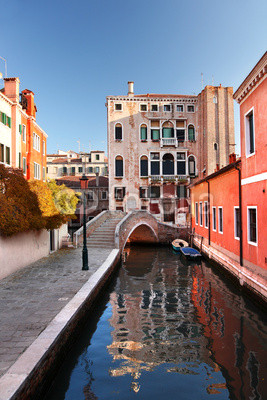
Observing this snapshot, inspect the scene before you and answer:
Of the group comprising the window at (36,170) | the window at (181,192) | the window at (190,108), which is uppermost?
the window at (190,108)

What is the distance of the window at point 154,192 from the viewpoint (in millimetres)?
30422

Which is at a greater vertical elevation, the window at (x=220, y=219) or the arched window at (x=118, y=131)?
the arched window at (x=118, y=131)

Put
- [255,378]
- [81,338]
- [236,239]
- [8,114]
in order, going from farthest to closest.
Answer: [8,114] < [236,239] < [81,338] < [255,378]

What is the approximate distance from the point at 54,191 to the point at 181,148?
19.6 m

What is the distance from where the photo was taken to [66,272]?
9906 mm

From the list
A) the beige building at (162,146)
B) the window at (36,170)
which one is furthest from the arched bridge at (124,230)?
the window at (36,170)

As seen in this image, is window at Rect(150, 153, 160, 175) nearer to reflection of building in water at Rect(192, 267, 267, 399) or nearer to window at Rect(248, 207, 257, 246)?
reflection of building in water at Rect(192, 267, 267, 399)

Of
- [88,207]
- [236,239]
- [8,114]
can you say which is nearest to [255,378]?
[236,239]

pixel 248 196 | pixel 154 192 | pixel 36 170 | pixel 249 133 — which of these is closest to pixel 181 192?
pixel 154 192

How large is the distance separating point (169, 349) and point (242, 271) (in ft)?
17.1

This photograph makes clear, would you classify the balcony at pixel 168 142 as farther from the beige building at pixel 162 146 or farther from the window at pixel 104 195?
the window at pixel 104 195

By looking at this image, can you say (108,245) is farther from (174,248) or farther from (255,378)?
(255,378)

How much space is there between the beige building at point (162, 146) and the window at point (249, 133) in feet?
66.0

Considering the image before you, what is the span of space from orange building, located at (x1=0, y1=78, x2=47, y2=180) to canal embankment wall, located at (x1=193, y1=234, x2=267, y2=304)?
12039 mm
